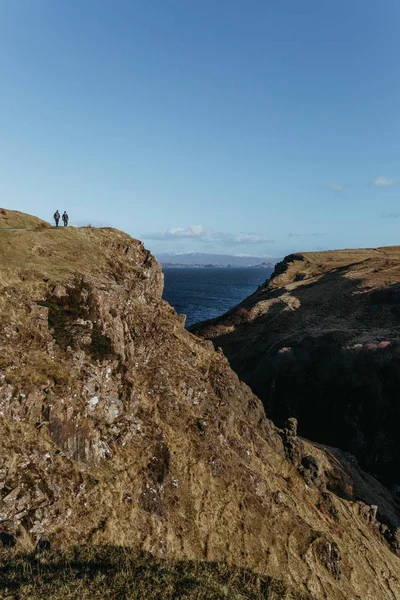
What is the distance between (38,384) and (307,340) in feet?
176

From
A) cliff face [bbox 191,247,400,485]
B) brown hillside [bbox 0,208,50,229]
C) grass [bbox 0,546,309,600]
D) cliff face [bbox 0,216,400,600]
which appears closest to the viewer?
grass [bbox 0,546,309,600]

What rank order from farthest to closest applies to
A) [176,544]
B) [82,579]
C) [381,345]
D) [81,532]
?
1. [381,345]
2. [176,544]
3. [81,532]
4. [82,579]

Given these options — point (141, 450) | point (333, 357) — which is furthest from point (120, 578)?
point (333, 357)

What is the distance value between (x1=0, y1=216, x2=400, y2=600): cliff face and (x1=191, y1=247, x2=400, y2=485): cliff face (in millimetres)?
15075

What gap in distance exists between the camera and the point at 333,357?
58.7 m

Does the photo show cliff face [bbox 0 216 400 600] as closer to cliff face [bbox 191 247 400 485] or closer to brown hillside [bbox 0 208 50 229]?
brown hillside [bbox 0 208 50 229]

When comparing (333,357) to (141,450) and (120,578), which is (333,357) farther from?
(120,578)

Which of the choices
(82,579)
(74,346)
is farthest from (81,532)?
(74,346)

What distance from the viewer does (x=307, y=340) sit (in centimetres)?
6612

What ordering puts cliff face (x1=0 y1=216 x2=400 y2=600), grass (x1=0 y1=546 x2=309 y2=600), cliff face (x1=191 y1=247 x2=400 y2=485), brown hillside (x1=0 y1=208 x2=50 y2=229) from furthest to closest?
cliff face (x1=191 y1=247 x2=400 y2=485)
brown hillside (x1=0 y1=208 x2=50 y2=229)
cliff face (x1=0 y1=216 x2=400 y2=600)
grass (x1=0 y1=546 x2=309 y2=600)

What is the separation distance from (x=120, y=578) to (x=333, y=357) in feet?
167

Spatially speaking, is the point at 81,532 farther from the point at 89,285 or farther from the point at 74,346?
the point at 89,285

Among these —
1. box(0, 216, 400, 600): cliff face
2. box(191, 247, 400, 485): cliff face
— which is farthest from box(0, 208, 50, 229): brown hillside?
box(191, 247, 400, 485): cliff face

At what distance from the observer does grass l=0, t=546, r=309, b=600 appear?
42.0 ft
